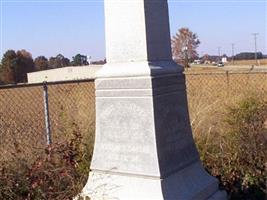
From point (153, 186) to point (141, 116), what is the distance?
0.52 m

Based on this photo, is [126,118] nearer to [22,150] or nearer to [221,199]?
[221,199]

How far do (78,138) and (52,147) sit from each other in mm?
455

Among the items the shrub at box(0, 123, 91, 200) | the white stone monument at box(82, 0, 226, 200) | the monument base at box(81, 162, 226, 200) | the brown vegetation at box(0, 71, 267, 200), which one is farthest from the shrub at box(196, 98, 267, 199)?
the shrub at box(0, 123, 91, 200)

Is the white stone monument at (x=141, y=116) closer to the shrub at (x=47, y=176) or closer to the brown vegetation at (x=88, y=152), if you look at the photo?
the shrub at (x=47, y=176)

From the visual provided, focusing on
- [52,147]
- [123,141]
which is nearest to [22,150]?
[52,147]

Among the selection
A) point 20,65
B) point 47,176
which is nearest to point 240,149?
point 47,176

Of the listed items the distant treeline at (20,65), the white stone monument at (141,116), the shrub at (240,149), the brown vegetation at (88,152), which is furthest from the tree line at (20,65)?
the white stone monument at (141,116)

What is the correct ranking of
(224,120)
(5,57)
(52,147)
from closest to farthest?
(52,147)
(224,120)
(5,57)

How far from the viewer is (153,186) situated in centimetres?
314

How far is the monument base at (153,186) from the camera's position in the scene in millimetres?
3145

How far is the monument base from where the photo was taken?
3.14 meters

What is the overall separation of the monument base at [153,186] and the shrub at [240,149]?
2.20 ft

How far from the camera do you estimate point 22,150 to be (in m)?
4.28

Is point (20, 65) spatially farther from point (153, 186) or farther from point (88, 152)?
point (153, 186)
